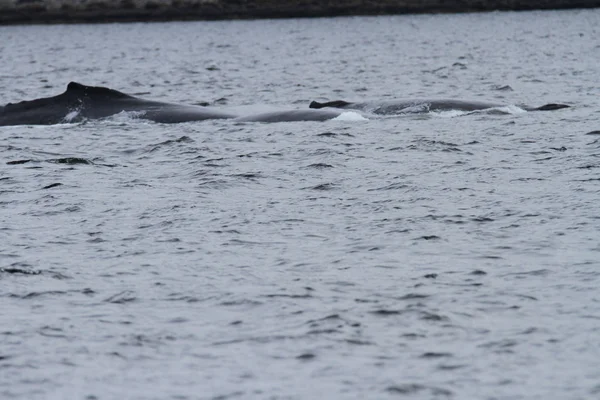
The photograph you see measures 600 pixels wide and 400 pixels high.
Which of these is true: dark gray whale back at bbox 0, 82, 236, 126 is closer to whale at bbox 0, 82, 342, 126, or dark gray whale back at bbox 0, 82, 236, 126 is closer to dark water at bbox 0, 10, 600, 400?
whale at bbox 0, 82, 342, 126

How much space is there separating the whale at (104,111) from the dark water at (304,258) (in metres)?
0.68

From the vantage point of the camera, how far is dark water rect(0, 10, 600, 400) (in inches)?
353

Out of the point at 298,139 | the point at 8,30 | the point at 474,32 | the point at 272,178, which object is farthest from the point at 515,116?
the point at 8,30

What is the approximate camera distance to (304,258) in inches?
480

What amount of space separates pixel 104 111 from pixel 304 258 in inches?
557

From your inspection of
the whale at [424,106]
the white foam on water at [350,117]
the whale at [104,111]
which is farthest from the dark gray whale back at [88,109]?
the whale at [424,106]

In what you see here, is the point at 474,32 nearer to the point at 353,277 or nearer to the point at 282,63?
the point at 282,63

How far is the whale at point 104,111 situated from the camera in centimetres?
2453

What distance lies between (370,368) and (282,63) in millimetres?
41045

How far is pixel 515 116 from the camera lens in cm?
2372

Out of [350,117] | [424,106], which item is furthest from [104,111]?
[424,106]

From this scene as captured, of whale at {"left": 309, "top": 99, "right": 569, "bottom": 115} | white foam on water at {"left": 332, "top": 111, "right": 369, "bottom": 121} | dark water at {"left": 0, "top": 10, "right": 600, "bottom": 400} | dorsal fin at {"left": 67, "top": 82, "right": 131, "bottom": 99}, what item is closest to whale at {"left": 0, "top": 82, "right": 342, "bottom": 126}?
dorsal fin at {"left": 67, "top": 82, "right": 131, "bottom": 99}

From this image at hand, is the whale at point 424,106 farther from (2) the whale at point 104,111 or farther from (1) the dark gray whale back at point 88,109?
(1) the dark gray whale back at point 88,109

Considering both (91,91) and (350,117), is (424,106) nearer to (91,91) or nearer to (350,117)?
(350,117)
